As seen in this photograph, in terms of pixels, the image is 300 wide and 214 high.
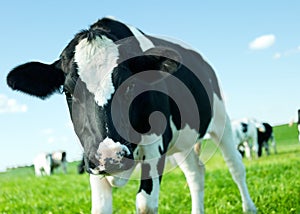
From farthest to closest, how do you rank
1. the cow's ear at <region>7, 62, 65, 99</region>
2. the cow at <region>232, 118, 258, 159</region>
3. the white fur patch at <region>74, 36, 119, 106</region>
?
1. the cow at <region>232, 118, 258, 159</region>
2. the cow's ear at <region>7, 62, 65, 99</region>
3. the white fur patch at <region>74, 36, 119, 106</region>

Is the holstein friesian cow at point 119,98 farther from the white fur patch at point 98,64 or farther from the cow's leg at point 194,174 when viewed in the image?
the cow's leg at point 194,174

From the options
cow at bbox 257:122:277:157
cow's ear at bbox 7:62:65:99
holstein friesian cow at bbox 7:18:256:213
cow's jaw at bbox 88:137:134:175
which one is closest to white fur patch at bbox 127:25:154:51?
holstein friesian cow at bbox 7:18:256:213

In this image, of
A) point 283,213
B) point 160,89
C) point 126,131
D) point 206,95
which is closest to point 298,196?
point 283,213

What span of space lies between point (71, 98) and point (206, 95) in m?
2.32

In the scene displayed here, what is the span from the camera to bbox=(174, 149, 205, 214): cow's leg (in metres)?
6.27

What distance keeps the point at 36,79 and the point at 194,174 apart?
2651mm

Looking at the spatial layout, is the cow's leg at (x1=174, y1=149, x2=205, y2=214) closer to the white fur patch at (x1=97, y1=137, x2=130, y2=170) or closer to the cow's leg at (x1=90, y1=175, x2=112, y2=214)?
the cow's leg at (x1=90, y1=175, x2=112, y2=214)

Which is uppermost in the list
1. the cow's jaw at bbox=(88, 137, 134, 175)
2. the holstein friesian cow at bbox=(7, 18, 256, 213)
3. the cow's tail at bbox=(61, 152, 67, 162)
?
the holstein friesian cow at bbox=(7, 18, 256, 213)

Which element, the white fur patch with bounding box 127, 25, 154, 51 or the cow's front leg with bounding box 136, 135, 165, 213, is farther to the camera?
the white fur patch with bounding box 127, 25, 154, 51

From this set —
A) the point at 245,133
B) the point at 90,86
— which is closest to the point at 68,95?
the point at 90,86

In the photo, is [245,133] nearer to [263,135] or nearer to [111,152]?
[263,135]

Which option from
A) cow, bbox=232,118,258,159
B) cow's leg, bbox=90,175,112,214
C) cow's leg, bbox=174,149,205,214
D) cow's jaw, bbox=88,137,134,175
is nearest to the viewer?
cow's jaw, bbox=88,137,134,175

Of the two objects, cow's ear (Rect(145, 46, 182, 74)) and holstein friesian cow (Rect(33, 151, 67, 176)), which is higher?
cow's ear (Rect(145, 46, 182, 74))

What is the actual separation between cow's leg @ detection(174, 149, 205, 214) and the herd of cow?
1016 millimetres
